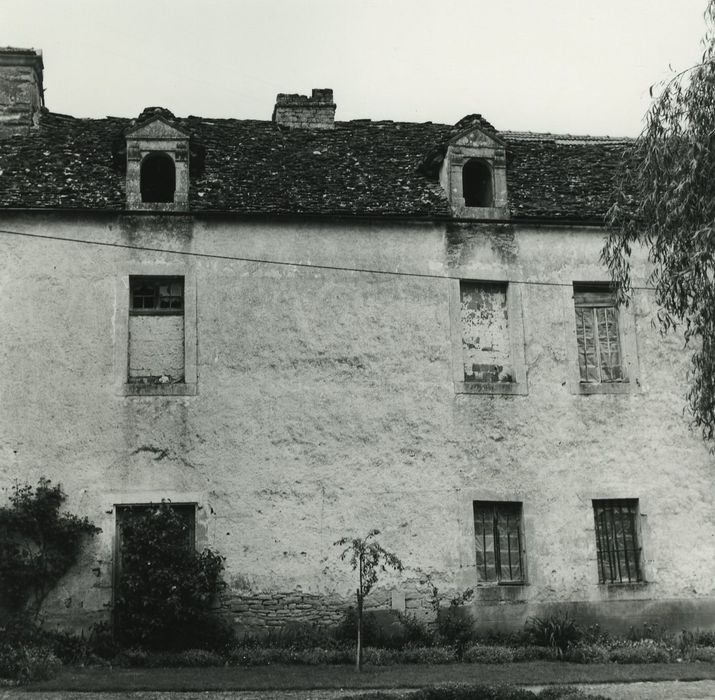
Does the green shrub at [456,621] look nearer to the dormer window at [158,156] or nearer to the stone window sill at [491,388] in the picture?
the stone window sill at [491,388]

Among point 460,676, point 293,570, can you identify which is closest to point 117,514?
point 293,570

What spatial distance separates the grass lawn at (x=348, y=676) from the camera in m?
12.7

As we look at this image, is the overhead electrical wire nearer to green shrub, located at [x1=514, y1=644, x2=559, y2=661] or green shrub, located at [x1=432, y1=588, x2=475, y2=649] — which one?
green shrub, located at [x1=432, y1=588, x2=475, y2=649]

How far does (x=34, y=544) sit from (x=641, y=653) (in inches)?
349

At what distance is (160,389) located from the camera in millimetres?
16516

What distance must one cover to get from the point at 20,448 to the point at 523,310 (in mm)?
8294

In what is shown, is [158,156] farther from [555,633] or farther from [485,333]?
[555,633]

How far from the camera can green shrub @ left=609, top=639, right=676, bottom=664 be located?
14812 millimetres

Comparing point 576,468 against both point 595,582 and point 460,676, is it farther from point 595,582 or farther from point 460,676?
point 460,676

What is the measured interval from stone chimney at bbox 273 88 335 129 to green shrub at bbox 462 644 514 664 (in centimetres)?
1059

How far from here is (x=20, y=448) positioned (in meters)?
16.1

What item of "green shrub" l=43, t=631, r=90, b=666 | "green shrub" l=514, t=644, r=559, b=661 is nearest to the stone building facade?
"green shrub" l=43, t=631, r=90, b=666

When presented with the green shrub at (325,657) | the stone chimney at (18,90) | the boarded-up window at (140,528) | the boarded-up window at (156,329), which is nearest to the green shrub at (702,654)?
the green shrub at (325,657)

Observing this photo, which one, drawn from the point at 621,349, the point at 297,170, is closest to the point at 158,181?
the point at 297,170
